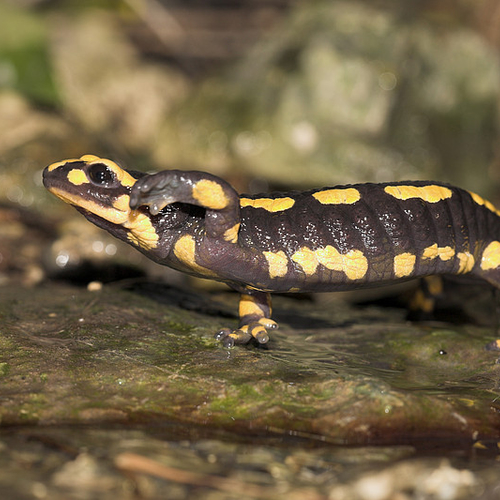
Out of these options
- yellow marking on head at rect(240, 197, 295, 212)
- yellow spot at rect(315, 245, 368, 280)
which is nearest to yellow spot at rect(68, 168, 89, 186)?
yellow marking on head at rect(240, 197, 295, 212)

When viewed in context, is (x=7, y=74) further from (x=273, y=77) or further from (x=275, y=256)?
(x=275, y=256)

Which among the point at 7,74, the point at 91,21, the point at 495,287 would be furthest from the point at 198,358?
the point at 91,21

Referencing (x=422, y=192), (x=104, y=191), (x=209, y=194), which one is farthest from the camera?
(x=422, y=192)

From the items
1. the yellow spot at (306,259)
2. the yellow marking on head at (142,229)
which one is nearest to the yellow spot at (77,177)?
the yellow marking on head at (142,229)

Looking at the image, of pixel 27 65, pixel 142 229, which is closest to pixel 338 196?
pixel 142 229

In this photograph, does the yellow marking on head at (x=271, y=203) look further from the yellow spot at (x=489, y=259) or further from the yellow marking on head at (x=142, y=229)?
the yellow spot at (x=489, y=259)

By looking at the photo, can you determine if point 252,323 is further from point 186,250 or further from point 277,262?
point 186,250

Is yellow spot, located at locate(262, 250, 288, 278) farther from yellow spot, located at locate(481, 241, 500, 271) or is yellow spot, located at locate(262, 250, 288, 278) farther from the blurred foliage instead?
the blurred foliage
